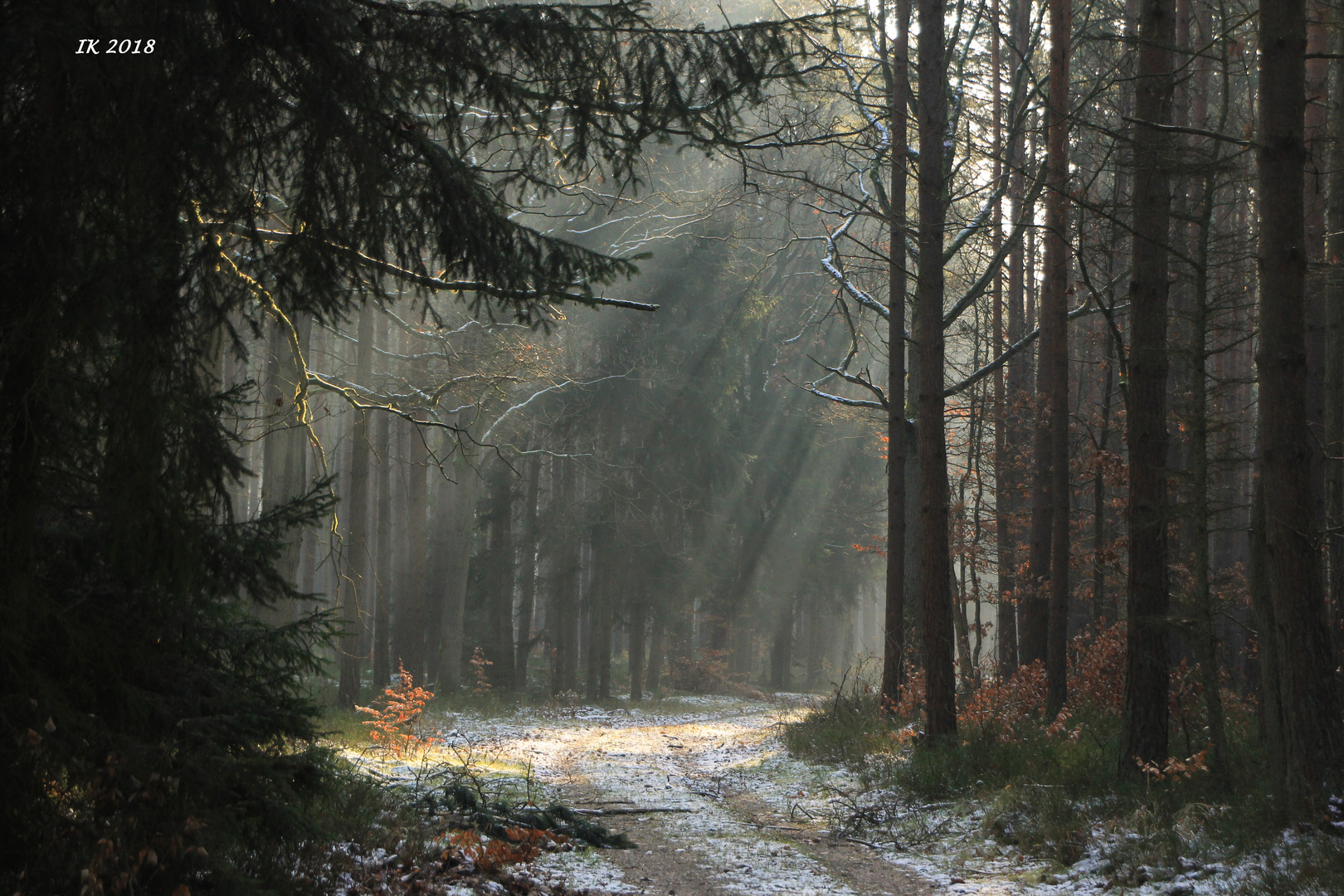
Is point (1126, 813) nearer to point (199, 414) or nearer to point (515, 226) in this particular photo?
point (515, 226)

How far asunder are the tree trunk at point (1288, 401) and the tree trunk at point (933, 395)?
15.2ft

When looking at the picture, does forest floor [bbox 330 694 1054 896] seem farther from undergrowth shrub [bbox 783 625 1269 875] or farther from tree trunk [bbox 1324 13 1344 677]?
tree trunk [bbox 1324 13 1344 677]

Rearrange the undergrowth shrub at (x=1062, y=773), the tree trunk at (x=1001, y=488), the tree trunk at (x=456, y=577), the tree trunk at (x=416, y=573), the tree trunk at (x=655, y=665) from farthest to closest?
the tree trunk at (x=655, y=665), the tree trunk at (x=456, y=577), the tree trunk at (x=416, y=573), the tree trunk at (x=1001, y=488), the undergrowth shrub at (x=1062, y=773)

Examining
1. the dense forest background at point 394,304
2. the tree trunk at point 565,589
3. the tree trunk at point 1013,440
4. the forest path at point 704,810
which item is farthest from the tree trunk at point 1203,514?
the tree trunk at point 565,589

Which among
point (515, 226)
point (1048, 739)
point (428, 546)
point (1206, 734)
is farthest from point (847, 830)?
point (428, 546)

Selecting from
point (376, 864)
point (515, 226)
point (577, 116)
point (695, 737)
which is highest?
point (577, 116)

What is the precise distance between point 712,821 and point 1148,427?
5529mm

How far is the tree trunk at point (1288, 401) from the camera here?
650cm

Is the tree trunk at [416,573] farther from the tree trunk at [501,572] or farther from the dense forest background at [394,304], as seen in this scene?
the dense forest background at [394,304]

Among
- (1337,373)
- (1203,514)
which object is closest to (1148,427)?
(1203,514)

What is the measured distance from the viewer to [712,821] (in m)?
8.64

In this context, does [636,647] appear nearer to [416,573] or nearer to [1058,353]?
[416,573]

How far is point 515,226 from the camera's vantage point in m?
5.30

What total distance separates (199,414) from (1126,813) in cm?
736
